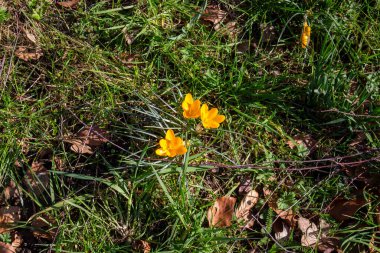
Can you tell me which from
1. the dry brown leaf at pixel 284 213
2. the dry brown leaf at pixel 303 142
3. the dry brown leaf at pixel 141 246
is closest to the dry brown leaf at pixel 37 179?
the dry brown leaf at pixel 141 246

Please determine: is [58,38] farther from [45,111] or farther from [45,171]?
[45,171]

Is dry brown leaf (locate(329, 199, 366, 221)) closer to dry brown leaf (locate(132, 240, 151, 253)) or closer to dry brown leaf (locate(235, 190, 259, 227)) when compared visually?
dry brown leaf (locate(235, 190, 259, 227))

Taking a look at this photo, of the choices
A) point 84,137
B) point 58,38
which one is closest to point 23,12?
point 58,38

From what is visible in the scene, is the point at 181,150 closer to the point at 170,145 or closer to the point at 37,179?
the point at 170,145

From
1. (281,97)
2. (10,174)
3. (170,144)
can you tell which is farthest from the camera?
(281,97)

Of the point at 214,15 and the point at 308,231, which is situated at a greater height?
the point at 214,15

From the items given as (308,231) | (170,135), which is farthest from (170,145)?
(308,231)

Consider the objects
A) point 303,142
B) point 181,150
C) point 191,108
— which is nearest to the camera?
point 181,150
